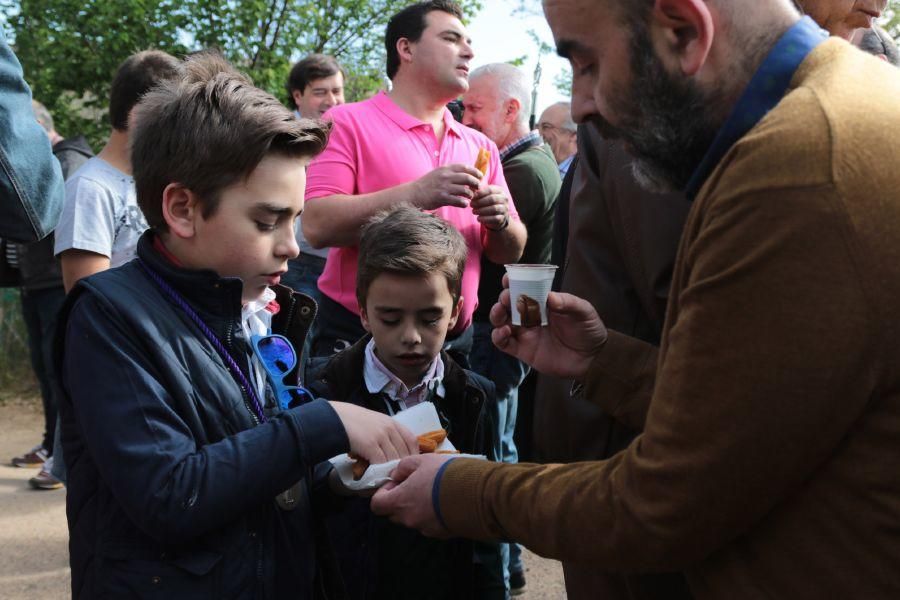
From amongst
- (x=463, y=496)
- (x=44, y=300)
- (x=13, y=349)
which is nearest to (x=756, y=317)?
(x=463, y=496)

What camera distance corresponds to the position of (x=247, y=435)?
76.0 inches

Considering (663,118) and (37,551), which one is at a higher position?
(663,118)

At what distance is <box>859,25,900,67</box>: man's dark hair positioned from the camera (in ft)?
12.8

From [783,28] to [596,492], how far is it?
0.91 metres

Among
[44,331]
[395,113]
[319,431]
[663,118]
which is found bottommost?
[44,331]

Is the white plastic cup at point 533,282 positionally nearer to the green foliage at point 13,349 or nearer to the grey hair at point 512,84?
the grey hair at point 512,84

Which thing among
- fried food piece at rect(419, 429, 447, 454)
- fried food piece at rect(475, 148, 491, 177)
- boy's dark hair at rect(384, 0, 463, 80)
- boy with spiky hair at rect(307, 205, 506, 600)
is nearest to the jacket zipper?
fried food piece at rect(419, 429, 447, 454)

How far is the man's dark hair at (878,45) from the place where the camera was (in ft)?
12.8

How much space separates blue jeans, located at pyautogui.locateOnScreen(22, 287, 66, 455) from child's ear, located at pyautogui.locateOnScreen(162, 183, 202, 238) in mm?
4105

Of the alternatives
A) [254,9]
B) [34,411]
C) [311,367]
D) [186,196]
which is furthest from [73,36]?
[186,196]

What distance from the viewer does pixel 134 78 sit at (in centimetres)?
393

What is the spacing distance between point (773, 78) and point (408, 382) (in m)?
1.81

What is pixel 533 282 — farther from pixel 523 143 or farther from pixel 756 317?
pixel 523 143

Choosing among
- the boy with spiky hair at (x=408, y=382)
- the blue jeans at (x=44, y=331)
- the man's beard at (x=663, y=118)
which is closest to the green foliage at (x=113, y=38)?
the blue jeans at (x=44, y=331)
